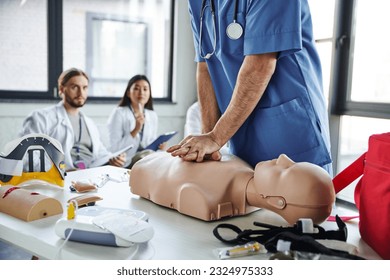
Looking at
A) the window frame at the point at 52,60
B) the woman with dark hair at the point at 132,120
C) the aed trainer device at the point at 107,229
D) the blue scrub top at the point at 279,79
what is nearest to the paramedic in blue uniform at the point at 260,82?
the blue scrub top at the point at 279,79

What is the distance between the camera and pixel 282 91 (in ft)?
3.40

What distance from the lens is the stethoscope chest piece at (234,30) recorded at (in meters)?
1.02

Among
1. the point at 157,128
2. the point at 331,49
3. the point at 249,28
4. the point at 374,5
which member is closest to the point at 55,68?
the point at 157,128

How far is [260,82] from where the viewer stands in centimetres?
97

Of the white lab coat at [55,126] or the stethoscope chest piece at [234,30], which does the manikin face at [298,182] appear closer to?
the stethoscope chest piece at [234,30]

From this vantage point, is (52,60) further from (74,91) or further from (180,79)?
(180,79)

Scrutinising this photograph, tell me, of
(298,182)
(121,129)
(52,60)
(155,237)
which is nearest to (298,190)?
(298,182)

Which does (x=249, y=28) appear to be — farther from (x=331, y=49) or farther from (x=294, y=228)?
(x=331, y=49)

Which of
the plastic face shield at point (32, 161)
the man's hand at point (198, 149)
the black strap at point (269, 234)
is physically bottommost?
the black strap at point (269, 234)

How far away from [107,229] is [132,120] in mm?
2777

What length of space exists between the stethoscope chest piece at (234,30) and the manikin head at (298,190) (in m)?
0.39

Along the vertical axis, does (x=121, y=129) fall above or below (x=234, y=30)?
below

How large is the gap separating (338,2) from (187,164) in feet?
7.71

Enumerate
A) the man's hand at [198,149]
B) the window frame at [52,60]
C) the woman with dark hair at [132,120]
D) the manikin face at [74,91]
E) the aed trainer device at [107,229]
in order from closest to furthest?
the aed trainer device at [107,229] → the man's hand at [198,149] → the manikin face at [74,91] → the window frame at [52,60] → the woman with dark hair at [132,120]
